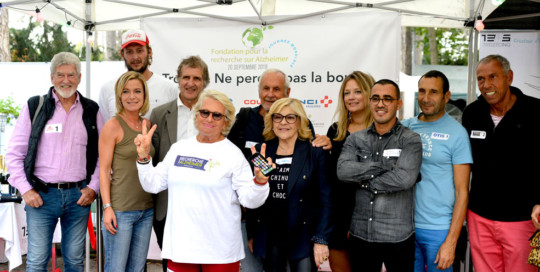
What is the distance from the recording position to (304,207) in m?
2.54

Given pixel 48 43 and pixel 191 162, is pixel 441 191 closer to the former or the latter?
pixel 191 162

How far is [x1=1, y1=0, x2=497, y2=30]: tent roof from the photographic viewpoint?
13.3 ft

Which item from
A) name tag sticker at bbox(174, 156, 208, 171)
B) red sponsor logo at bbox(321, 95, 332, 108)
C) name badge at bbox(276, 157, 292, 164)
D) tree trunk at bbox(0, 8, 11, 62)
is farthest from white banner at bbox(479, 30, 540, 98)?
tree trunk at bbox(0, 8, 11, 62)

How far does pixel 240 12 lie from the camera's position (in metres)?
4.46

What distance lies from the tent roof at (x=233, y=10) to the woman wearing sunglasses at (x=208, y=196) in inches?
76.5

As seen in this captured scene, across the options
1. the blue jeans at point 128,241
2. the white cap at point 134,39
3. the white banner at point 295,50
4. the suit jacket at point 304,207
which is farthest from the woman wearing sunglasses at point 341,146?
the white cap at point 134,39

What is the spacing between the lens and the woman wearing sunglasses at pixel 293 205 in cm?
252

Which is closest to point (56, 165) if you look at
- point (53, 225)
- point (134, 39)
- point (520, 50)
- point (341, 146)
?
point (53, 225)

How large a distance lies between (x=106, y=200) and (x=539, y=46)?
429 cm

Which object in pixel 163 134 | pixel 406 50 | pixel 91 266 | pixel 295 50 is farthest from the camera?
pixel 406 50

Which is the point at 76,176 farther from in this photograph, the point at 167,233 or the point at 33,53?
the point at 33,53

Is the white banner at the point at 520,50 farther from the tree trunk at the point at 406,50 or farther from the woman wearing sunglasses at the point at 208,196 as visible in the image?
the tree trunk at the point at 406,50

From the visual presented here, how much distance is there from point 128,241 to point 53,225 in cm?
61

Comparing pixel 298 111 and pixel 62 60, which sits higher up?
pixel 62 60
